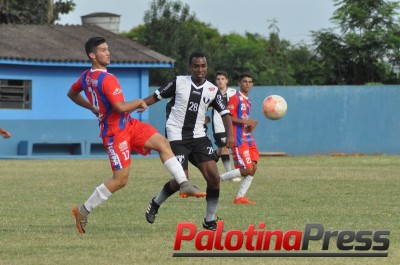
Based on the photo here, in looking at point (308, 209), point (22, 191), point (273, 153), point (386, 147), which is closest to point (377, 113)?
point (386, 147)

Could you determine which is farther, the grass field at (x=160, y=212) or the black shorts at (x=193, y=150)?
the black shorts at (x=193, y=150)

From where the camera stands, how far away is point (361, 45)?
4656 cm

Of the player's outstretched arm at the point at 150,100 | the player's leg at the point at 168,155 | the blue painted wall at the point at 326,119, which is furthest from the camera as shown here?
the blue painted wall at the point at 326,119

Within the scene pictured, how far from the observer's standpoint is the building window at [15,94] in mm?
38625

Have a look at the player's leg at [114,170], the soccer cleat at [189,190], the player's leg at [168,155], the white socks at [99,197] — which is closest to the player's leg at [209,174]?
the player's leg at [168,155]

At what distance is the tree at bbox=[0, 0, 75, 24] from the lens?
Result: 153ft

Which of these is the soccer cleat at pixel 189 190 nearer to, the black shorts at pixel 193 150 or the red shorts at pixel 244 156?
the black shorts at pixel 193 150

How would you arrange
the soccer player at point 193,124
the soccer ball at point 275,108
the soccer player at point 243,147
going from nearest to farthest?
the soccer player at point 193,124, the soccer player at point 243,147, the soccer ball at point 275,108

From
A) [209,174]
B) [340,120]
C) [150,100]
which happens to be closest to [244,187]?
[209,174]

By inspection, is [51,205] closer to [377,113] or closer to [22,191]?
[22,191]

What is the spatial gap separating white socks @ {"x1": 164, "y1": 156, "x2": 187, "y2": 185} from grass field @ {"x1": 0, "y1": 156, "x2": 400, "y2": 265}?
0.62 metres

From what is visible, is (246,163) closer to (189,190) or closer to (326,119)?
(189,190)

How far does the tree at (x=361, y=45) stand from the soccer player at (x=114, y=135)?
34494 millimetres

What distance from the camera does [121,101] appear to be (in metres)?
12.4
